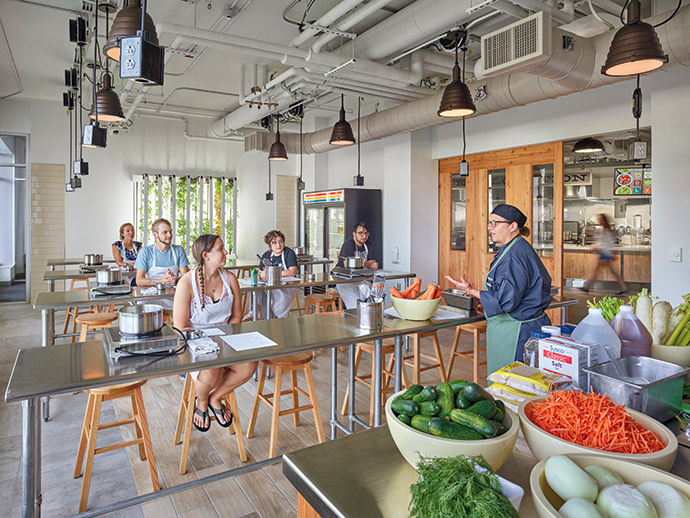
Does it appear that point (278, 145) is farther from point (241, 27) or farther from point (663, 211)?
point (663, 211)

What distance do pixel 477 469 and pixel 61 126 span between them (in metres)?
10.2

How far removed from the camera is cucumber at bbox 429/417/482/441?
1.07 metres

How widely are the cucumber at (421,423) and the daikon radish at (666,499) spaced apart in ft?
1.41

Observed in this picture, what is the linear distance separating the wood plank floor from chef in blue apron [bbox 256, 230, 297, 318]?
1043mm

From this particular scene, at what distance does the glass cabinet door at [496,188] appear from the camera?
6941 millimetres

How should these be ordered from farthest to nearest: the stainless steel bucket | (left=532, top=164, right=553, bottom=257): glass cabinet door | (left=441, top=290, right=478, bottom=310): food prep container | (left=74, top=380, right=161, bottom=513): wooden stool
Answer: (left=532, top=164, right=553, bottom=257): glass cabinet door, the stainless steel bucket, (left=441, top=290, right=478, bottom=310): food prep container, (left=74, top=380, right=161, bottom=513): wooden stool

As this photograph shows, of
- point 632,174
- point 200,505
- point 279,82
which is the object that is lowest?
point 200,505

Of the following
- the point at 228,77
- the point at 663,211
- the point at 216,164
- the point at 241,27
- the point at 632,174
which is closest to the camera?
the point at 663,211

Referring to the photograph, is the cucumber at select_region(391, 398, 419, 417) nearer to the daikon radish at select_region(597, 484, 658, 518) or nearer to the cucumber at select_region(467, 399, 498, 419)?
the cucumber at select_region(467, 399, 498, 419)

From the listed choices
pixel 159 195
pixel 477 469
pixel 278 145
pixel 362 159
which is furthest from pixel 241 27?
pixel 477 469

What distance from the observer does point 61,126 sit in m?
8.99

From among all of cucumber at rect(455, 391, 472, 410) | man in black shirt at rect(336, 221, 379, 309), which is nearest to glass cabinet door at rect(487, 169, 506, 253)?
man in black shirt at rect(336, 221, 379, 309)

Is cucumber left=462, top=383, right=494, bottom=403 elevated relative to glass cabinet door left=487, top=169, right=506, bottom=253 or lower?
lower

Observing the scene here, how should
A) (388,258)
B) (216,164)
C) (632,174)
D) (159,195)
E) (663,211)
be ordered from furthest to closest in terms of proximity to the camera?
1. (216,164)
2. (159,195)
3. (388,258)
4. (632,174)
5. (663,211)
